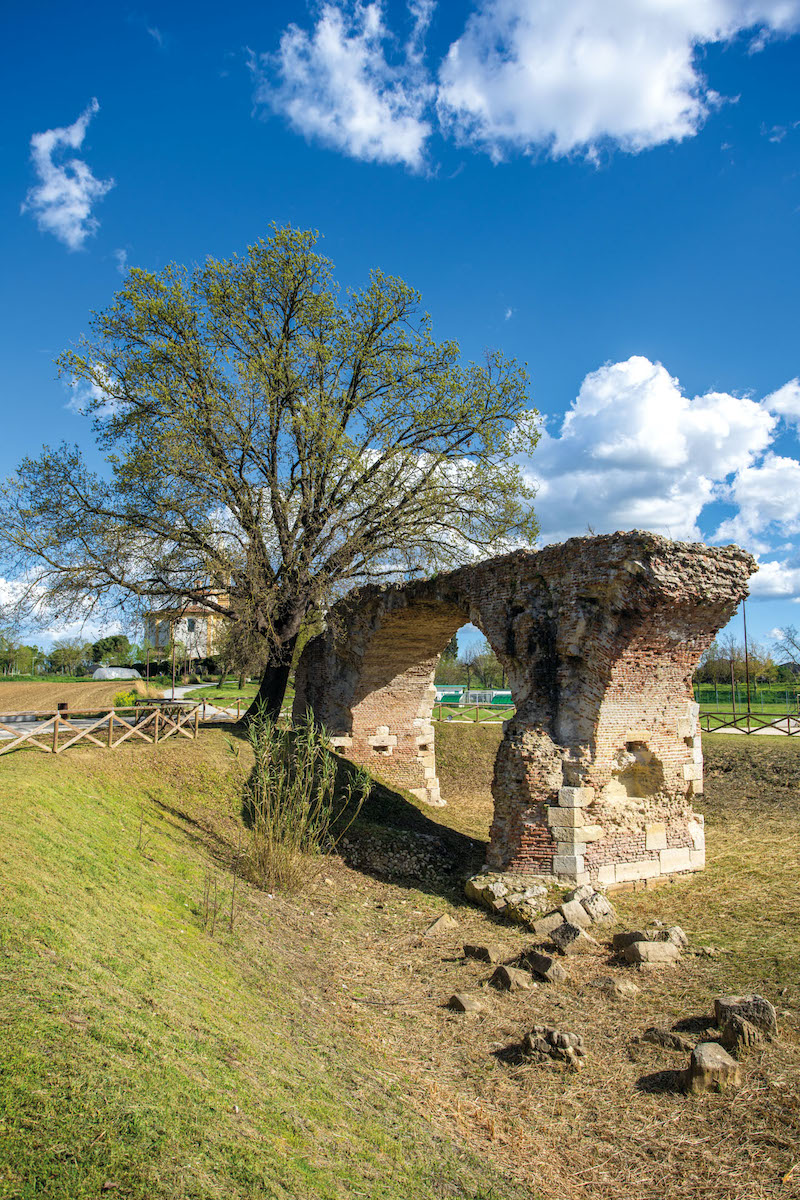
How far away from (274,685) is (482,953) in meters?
9.27

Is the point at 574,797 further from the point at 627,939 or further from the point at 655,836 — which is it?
the point at 627,939

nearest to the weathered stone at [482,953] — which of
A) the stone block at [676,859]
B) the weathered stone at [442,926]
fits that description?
the weathered stone at [442,926]

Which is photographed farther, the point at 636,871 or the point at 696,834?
the point at 696,834

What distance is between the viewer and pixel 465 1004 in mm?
6875

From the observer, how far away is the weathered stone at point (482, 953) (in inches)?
320

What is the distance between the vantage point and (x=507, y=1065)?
5.84 m

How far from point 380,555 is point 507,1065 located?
11214 millimetres

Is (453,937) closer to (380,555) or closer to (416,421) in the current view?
(380,555)

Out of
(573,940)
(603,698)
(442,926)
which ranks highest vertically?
(603,698)

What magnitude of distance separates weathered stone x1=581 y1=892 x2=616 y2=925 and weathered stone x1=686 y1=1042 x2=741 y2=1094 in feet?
12.5

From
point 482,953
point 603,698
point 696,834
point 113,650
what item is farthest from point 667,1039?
point 113,650

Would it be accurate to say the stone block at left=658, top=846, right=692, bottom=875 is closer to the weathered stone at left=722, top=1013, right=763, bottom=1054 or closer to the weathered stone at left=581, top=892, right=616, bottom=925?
the weathered stone at left=581, top=892, right=616, bottom=925

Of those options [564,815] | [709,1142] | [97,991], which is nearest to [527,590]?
[564,815]

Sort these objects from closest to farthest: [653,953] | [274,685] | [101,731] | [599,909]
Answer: [653,953]
[599,909]
[101,731]
[274,685]
